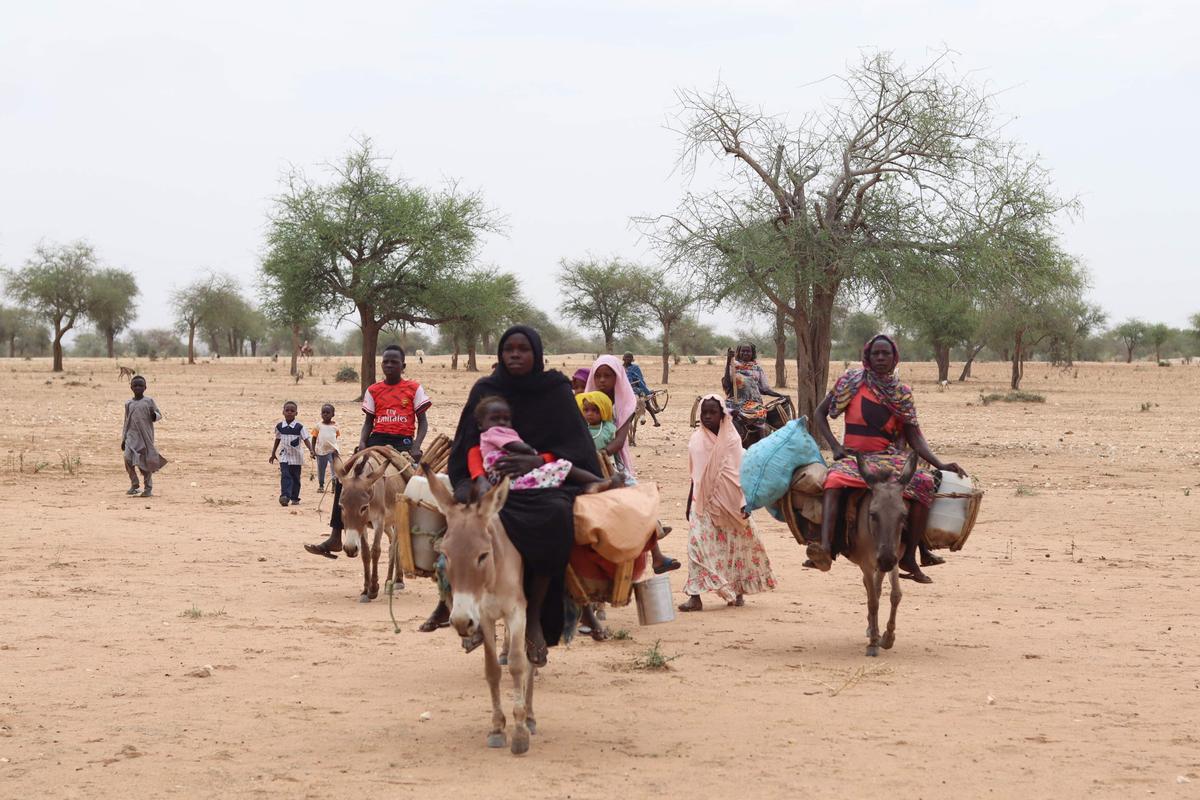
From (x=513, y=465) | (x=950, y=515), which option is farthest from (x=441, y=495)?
(x=950, y=515)

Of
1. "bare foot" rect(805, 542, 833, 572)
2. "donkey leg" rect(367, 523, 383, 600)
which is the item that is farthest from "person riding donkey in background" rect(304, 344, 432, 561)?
"bare foot" rect(805, 542, 833, 572)

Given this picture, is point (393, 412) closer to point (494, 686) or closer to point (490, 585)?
point (494, 686)

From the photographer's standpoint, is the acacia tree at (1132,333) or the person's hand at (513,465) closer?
the person's hand at (513,465)

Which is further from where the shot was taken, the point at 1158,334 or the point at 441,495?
the point at 1158,334

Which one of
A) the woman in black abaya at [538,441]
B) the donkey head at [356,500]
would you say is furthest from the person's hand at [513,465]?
the donkey head at [356,500]

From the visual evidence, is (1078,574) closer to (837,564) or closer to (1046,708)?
(837,564)

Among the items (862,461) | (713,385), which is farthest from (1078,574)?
(713,385)

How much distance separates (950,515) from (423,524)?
138 inches

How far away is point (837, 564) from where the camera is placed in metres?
12.9

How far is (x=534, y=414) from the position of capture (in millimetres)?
6613

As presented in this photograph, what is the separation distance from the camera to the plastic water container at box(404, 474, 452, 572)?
664 cm

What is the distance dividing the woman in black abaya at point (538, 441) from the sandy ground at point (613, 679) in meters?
0.64

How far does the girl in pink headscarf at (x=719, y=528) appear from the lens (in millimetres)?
10383

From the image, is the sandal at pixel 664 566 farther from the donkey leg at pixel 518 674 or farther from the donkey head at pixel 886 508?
the donkey leg at pixel 518 674
